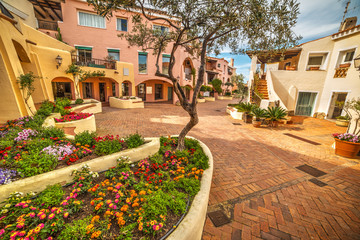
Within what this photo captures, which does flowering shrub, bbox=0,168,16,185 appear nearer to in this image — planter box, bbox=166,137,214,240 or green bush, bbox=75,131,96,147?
green bush, bbox=75,131,96,147

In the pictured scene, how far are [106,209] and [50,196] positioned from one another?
94cm

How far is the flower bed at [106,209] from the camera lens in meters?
1.85

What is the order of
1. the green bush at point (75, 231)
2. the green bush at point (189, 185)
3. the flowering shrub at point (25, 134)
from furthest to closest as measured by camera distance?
the flowering shrub at point (25, 134) → the green bush at point (189, 185) → the green bush at point (75, 231)

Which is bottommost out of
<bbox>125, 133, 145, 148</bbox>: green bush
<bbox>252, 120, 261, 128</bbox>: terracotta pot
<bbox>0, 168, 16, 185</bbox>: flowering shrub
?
<bbox>252, 120, 261, 128</bbox>: terracotta pot

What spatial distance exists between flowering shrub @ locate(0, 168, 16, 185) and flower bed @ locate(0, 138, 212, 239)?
0.47 m

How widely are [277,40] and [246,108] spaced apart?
784 centimetres

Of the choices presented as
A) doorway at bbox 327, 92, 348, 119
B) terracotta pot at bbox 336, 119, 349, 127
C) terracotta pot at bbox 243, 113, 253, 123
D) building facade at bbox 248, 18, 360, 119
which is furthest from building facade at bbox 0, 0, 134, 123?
doorway at bbox 327, 92, 348, 119

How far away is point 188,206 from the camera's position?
2.47 m

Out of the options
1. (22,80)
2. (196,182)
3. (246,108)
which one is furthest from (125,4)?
(246,108)

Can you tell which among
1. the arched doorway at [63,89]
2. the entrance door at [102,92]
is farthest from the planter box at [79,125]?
the entrance door at [102,92]

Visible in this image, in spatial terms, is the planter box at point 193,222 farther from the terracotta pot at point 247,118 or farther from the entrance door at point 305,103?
the entrance door at point 305,103

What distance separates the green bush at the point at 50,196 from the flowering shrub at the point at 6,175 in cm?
65

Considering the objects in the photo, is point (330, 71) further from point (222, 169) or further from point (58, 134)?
point (58, 134)

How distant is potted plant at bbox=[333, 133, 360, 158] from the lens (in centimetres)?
541
